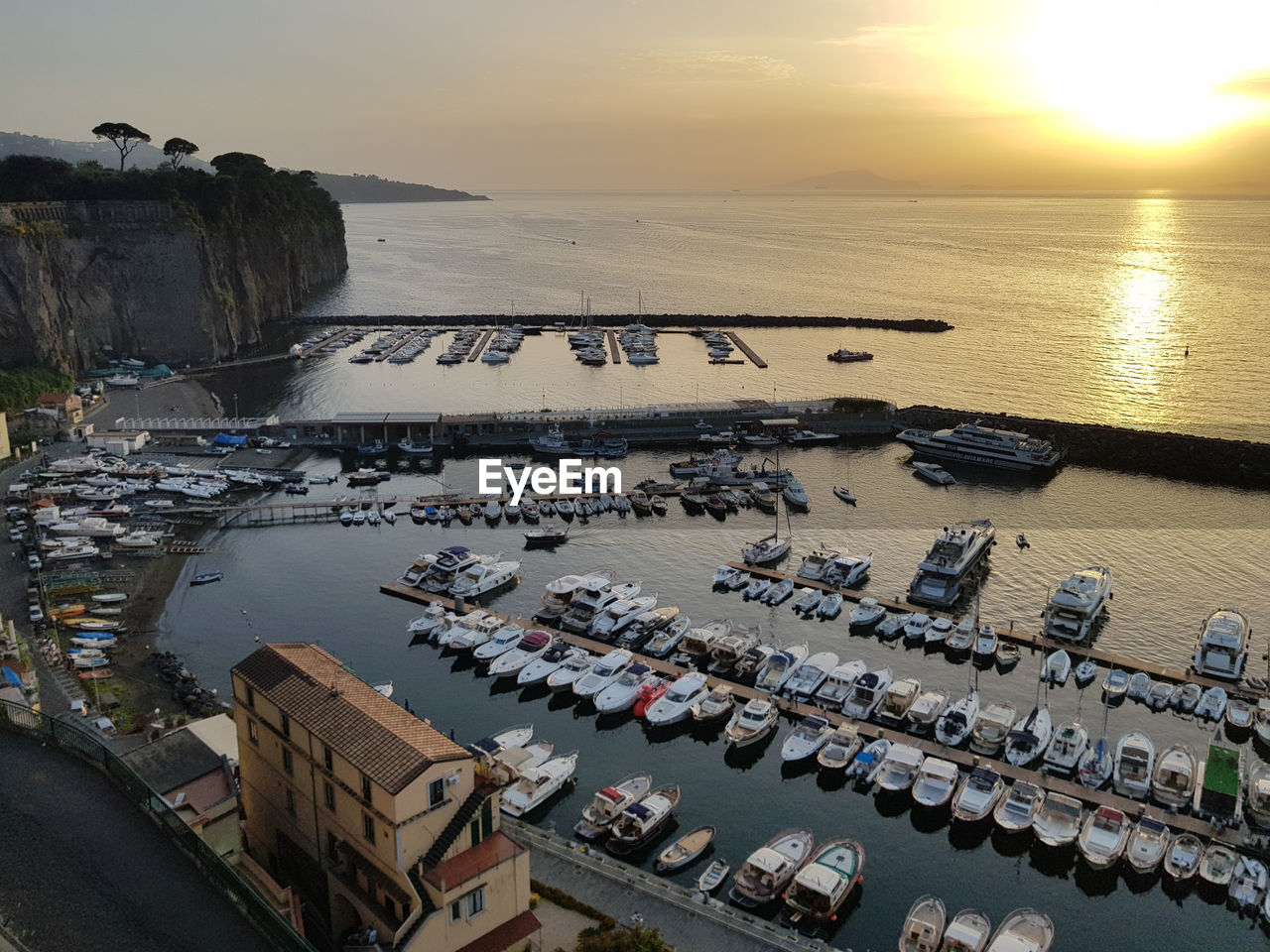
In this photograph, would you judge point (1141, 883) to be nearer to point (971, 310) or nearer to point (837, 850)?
point (837, 850)

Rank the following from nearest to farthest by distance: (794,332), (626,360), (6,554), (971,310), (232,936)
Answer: (232,936), (6,554), (626,360), (794,332), (971,310)

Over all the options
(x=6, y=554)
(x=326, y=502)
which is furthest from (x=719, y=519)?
(x=6, y=554)

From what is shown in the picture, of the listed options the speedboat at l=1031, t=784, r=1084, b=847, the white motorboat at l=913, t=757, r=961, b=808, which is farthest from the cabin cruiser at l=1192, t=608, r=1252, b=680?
the white motorboat at l=913, t=757, r=961, b=808

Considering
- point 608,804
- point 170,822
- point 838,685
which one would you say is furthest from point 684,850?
point 170,822

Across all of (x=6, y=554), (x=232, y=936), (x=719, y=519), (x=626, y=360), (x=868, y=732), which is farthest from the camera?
(x=626, y=360)

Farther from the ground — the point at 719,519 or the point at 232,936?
the point at 232,936

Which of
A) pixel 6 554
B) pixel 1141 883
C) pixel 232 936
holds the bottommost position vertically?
pixel 1141 883

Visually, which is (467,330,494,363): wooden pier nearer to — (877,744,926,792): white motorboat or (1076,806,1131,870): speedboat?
(877,744,926,792): white motorboat

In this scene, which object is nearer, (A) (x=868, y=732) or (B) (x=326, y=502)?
(A) (x=868, y=732)
